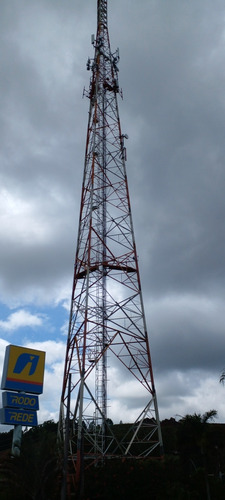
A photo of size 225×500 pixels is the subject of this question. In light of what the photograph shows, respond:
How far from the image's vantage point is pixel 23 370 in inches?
1161

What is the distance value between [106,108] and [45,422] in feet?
156

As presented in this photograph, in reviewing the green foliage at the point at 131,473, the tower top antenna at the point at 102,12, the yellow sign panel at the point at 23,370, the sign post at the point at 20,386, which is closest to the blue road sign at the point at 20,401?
the sign post at the point at 20,386

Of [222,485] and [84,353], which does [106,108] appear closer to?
[84,353]

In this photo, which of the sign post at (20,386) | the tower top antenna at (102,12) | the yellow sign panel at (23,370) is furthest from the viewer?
the tower top antenna at (102,12)

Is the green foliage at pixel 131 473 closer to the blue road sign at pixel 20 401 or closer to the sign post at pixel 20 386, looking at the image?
the sign post at pixel 20 386

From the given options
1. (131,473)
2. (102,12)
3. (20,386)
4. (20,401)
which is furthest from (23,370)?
(102,12)

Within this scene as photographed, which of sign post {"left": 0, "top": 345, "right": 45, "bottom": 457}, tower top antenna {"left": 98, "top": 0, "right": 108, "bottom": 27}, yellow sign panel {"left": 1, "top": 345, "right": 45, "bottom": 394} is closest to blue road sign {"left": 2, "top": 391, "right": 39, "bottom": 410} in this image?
sign post {"left": 0, "top": 345, "right": 45, "bottom": 457}

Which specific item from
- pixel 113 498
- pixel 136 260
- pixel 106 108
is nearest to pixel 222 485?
pixel 113 498

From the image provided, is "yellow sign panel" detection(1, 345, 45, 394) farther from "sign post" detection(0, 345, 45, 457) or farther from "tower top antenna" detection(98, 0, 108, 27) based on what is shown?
"tower top antenna" detection(98, 0, 108, 27)

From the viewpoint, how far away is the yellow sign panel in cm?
2853

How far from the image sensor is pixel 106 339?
2877 centimetres

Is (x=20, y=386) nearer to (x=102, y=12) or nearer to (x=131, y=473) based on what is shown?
(x=131, y=473)

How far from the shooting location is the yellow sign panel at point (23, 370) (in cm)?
2853

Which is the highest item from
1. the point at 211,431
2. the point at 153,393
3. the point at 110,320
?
the point at 110,320
